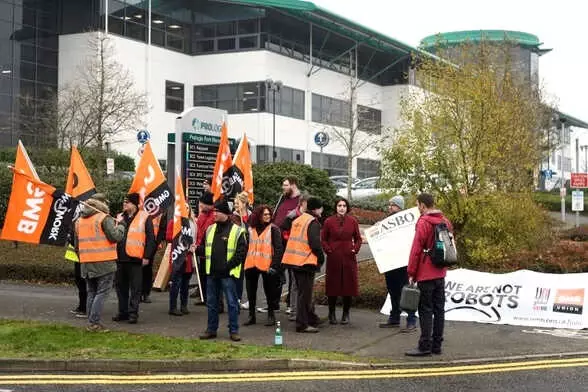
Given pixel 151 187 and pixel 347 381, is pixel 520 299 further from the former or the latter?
pixel 151 187

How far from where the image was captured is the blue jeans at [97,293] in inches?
395

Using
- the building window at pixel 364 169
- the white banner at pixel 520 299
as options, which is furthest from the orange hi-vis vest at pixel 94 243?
the building window at pixel 364 169

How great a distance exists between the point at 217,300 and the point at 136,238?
6.37 feet

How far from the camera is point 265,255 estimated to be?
10.7 m

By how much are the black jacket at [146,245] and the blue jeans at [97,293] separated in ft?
2.80

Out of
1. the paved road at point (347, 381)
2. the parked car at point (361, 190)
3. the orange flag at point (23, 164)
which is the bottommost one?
the paved road at point (347, 381)

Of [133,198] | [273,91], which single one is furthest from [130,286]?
[273,91]

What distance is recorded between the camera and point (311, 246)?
10.3m

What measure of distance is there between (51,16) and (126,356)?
39.8 m

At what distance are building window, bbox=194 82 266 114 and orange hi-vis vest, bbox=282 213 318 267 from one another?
122 ft

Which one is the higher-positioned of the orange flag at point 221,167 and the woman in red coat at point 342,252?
the orange flag at point 221,167

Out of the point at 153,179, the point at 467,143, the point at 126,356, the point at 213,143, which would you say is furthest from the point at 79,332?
the point at 467,143

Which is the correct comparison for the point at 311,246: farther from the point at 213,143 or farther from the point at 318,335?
the point at 213,143

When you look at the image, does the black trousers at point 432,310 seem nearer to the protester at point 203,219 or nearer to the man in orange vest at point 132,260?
the protester at point 203,219
